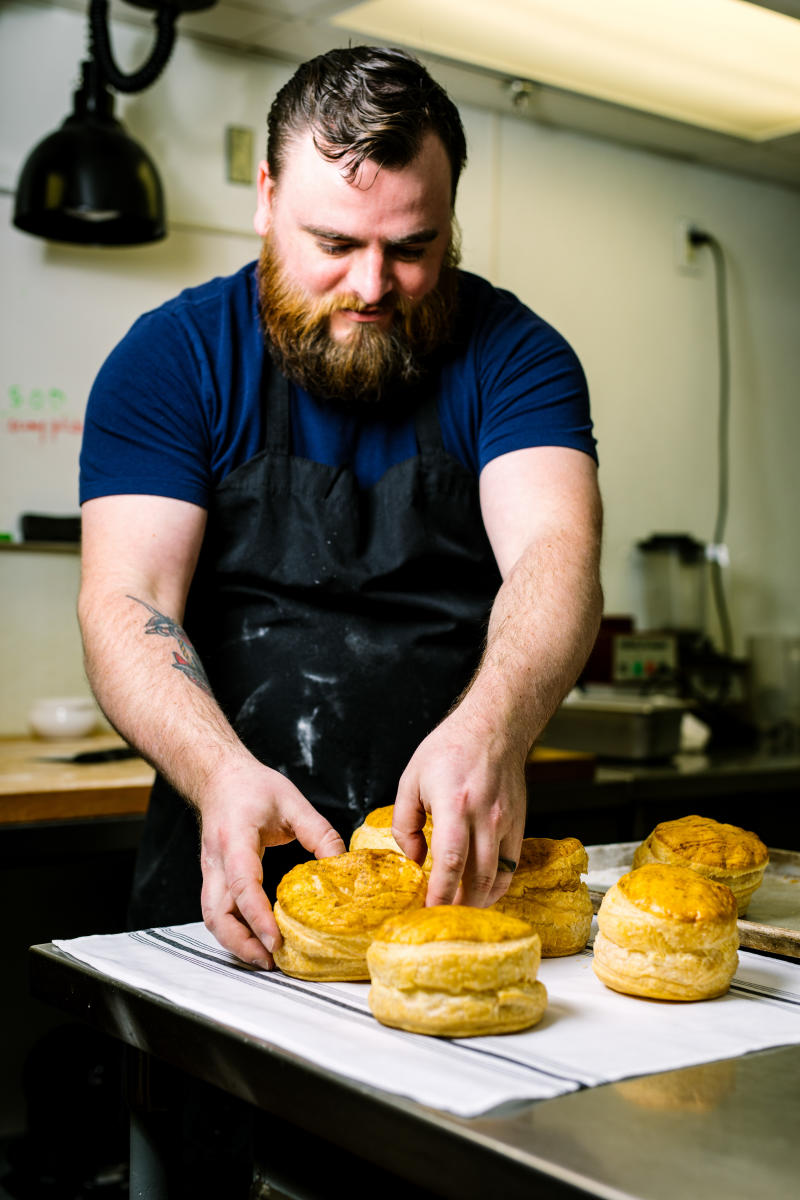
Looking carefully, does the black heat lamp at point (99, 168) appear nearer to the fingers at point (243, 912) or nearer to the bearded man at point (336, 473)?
the bearded man at point (336, 473)

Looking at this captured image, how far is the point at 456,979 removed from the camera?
0.96 m

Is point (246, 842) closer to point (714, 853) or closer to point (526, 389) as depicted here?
point (714, 853)

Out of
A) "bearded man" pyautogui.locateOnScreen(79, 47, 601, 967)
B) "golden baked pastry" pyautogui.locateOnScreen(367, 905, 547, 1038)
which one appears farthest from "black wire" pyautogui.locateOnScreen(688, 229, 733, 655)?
"golden baked pastry" pyautogui.locateOnScreen(367, 905, 547, 1038)

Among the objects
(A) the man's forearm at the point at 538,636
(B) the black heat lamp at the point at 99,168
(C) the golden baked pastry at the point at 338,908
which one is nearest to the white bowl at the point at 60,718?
(B) the black heat lamp at the point at 99,168

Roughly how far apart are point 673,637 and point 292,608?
2.58 metres

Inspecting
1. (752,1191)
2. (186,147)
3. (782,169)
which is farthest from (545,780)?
(782,169)

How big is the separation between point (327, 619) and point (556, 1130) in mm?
1078

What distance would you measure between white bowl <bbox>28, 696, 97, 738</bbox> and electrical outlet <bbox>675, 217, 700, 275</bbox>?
273cm

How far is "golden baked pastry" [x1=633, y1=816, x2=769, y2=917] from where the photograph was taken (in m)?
1.33

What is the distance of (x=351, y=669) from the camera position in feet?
5.85

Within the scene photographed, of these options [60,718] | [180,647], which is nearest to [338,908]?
[180,647]

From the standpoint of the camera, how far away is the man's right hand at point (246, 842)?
3.69ft

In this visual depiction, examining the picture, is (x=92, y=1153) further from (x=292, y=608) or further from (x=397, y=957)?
(x=397, y=957)

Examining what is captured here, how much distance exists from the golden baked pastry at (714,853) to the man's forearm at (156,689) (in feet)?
1.51
